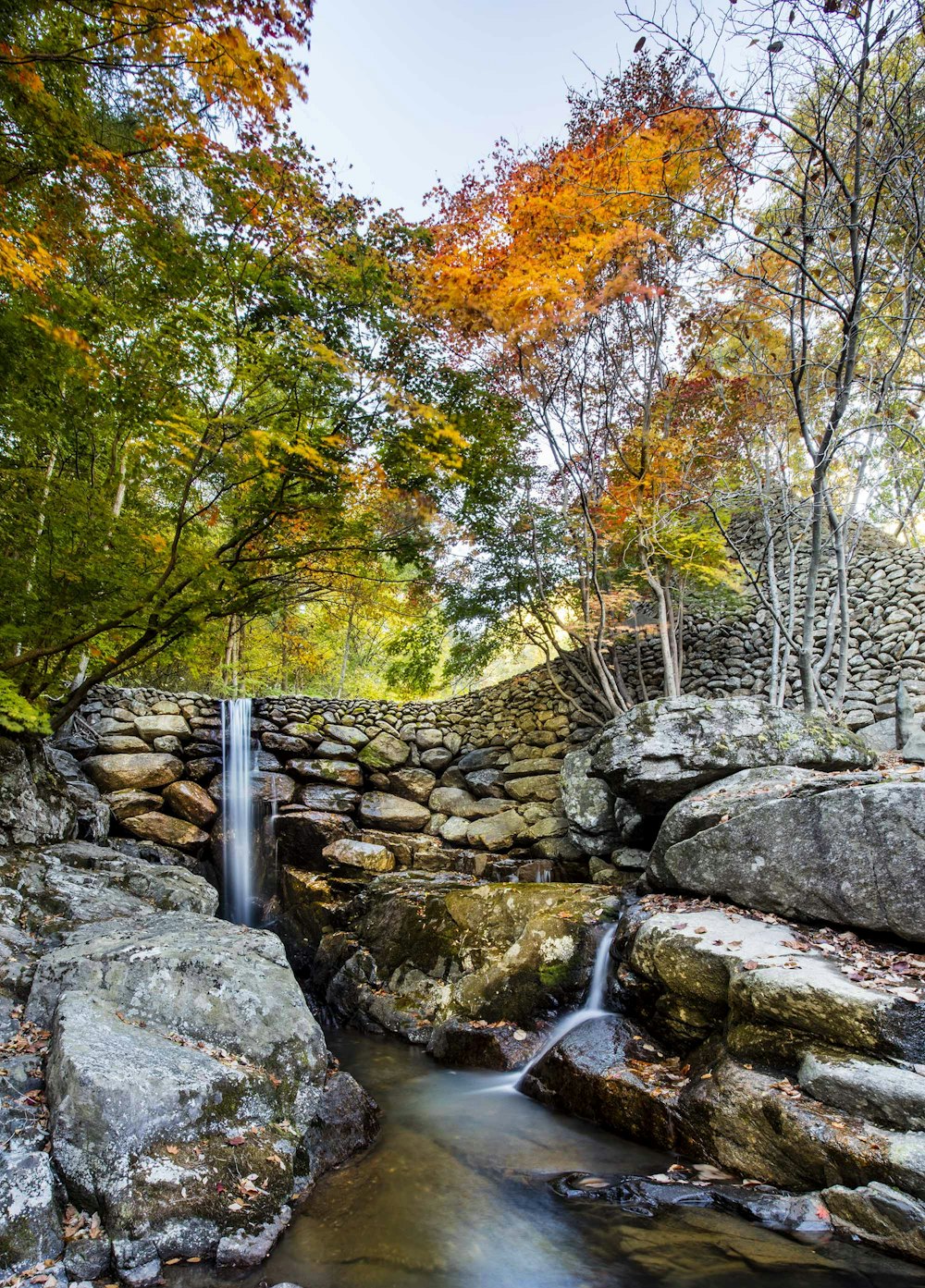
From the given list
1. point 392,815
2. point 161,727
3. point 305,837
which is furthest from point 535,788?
point 161,727

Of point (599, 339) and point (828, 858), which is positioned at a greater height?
point (599, 339)

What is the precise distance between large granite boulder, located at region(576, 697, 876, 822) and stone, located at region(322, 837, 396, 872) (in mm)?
3077

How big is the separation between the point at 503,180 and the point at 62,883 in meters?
9.04

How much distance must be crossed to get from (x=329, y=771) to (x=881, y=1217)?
8468 millimetres

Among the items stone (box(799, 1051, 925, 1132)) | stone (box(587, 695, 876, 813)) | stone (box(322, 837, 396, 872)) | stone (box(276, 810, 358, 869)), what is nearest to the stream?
stone (box(799, 1051, 925, 1132))

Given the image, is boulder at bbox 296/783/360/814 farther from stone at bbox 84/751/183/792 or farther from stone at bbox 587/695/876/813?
stone at bbox 587/695/876/813

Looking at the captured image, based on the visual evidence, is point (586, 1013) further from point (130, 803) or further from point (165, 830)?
point (130, 803)

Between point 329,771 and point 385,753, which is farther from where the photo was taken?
point 385,753

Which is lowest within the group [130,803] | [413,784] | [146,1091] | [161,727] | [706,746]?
[146,1091]

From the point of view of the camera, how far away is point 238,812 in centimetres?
898

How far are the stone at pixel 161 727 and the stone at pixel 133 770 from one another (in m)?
0.34

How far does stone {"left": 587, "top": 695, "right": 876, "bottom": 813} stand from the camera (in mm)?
6016

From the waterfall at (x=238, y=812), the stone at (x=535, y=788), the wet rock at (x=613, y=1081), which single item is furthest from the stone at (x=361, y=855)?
the wet rock at (x=613, y=1081)

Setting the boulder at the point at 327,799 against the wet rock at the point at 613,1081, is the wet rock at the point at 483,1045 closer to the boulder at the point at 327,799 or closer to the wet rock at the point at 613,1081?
the wet rock at the point at 613,1081
